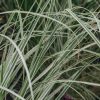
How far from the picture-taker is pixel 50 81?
1102 mm

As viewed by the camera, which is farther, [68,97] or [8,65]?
[68,97]

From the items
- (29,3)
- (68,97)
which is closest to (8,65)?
(68,97)

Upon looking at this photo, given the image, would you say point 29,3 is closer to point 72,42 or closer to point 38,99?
point 72,42

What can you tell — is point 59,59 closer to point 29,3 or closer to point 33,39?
point 33,39

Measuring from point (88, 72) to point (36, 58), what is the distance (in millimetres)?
493

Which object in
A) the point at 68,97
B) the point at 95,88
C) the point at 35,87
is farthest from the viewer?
the point at 95,88

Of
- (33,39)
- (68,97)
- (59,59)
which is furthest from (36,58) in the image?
(33,39)

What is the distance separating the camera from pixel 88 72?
1.62 meters

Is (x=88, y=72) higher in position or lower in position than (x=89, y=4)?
lower

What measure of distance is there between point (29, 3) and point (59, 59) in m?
0.68

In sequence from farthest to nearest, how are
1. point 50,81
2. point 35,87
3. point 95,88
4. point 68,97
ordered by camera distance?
point 95,88 → point 68,97 → point 35,87 → point 50,81

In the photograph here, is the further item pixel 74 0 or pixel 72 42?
pixel 74 0

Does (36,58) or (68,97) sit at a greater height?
(36,58)

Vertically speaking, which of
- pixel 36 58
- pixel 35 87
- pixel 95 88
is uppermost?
pixel 36 58
